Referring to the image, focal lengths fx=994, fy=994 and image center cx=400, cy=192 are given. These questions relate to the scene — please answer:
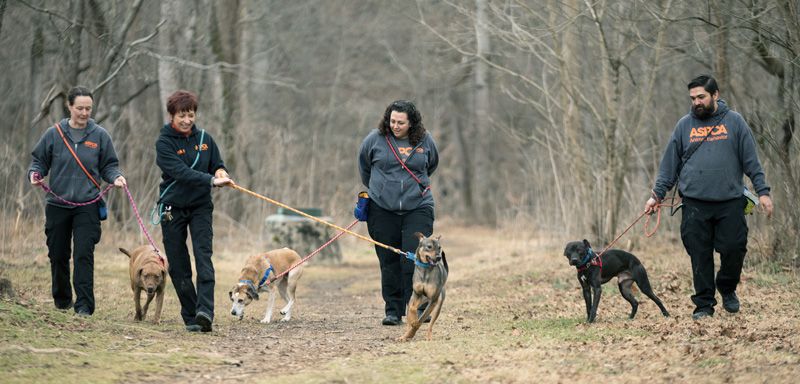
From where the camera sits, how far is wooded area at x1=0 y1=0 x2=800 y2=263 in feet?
42.7

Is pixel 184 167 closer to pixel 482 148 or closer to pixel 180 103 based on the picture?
pixel 180 103

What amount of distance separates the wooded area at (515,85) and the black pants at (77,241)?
498cm

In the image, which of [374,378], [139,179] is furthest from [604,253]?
[139,179]

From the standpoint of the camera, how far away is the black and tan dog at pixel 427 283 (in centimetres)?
841

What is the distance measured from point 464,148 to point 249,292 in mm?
28472

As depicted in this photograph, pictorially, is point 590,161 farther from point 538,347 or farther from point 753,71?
point 538,347

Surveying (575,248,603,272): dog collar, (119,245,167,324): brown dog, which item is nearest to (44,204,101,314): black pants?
(119,245,167,324): brown dog

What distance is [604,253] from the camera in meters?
9.38

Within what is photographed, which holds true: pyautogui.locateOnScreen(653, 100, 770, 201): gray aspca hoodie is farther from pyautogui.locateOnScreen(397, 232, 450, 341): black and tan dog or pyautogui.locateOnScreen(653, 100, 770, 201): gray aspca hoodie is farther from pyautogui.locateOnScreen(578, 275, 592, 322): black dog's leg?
pyautogui.locateOnScreen(397, 232, 450, 341): black and tan dog

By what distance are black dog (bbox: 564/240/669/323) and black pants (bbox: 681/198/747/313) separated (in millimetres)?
458

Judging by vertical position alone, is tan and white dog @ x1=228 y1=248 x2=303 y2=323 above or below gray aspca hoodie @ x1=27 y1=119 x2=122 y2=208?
below

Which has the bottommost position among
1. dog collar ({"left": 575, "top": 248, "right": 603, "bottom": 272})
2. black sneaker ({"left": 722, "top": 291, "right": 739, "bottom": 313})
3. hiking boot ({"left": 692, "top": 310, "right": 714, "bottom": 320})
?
hiking boot ({"left": 692, "top": 310, "right": 714, "bottom": 320})

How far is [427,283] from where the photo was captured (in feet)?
28.0

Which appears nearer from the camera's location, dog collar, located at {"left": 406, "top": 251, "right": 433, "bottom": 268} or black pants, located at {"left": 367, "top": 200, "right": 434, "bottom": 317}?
dog collar, located at {"left": 406, "top": 251, "right": 433, "bottom": 268}
